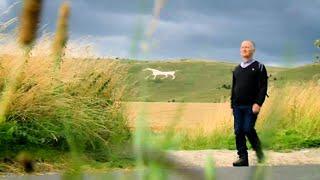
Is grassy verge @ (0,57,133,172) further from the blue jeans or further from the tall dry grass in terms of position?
the blue jeans

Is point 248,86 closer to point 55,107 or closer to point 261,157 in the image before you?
point 55,107

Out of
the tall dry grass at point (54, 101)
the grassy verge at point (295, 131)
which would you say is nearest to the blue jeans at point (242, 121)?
the tall dry grass at point (54, 101)

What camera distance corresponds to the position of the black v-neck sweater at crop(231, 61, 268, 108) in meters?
9.19

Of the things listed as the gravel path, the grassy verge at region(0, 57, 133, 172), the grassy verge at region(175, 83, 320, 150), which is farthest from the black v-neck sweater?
the grassy verge at region(175, 83, 320, 150)

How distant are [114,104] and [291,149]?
3.90 meters

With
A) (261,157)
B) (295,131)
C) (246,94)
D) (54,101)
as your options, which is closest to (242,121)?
(246,94)

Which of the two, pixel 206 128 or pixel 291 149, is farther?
pixel 206 128

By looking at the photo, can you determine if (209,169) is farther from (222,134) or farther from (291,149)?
(222,134)

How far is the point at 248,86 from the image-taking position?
9312mm

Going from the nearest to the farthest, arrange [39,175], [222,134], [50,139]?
[39,175] < [50,139] < [222,134]

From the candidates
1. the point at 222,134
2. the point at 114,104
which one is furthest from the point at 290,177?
the point at 222,134

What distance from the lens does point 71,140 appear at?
35.3 inches

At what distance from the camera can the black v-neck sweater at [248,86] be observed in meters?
9.19

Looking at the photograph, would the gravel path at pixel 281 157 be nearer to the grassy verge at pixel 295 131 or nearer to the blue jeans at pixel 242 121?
the grassy verge at pixel 295 131
